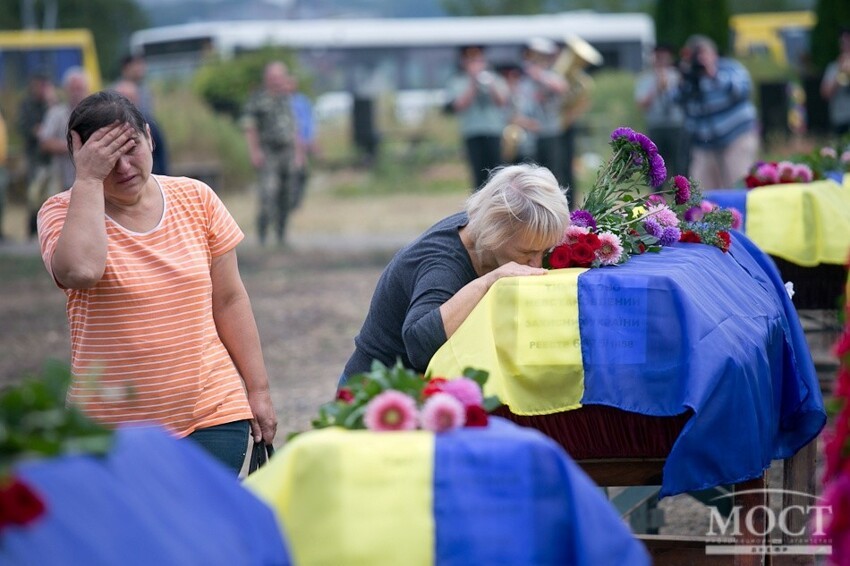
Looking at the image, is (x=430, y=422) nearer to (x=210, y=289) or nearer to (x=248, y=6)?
(x=210, y=289)

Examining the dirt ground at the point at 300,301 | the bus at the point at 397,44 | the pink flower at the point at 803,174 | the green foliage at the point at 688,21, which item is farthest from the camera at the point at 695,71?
the bus at the point at 397,44

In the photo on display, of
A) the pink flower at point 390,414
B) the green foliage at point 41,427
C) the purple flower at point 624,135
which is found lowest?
the pink flower at point 390,414

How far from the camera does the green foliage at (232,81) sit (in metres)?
30.1

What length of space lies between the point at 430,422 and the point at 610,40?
34.2m

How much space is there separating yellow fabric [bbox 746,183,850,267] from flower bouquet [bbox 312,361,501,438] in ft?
12.4

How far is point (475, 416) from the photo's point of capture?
2758 millimetres

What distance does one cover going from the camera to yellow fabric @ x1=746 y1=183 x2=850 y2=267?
21.0ft

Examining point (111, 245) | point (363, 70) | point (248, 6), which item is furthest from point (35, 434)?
point (248, 6)

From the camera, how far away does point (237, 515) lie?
2.35m

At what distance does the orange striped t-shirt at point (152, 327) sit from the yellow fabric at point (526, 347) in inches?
28.3

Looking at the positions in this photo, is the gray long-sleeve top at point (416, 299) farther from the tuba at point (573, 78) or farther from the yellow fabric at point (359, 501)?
the tuba at point (573, 78)

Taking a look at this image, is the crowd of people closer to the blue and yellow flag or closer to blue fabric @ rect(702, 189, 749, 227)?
the blue and yellow flag

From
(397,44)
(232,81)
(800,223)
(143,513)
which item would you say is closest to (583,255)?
(143,513)

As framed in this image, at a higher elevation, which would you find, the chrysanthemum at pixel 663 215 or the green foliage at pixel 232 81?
the chrysanthemum at pixel 663 215
